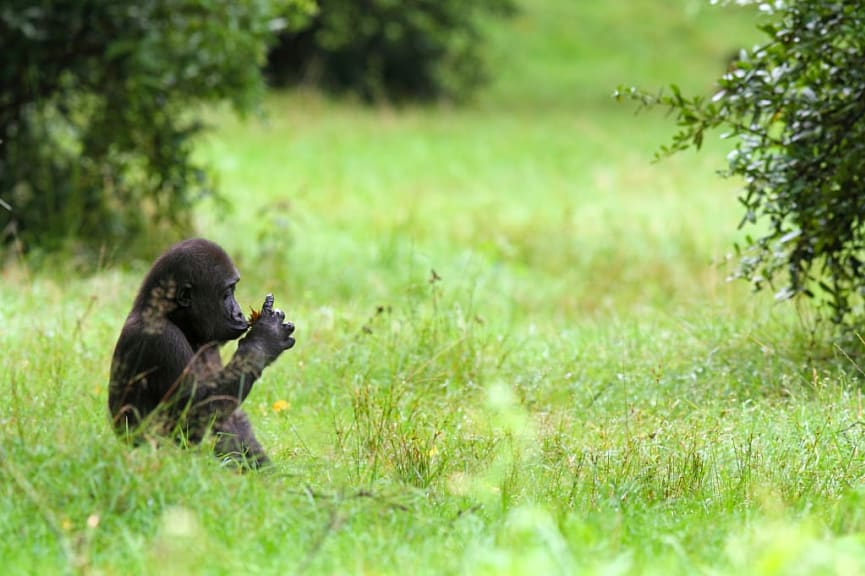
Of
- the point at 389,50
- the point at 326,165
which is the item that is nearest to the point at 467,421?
the point at 326,165

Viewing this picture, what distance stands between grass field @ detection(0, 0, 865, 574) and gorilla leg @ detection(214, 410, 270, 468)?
0.20 metres

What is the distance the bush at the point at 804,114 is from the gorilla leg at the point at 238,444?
3.09 metres

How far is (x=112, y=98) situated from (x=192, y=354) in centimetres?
697

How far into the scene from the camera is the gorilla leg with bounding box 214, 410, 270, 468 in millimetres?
4969

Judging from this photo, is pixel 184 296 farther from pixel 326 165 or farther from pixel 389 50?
pixel 389 50

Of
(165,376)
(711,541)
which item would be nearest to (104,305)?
(165,376)

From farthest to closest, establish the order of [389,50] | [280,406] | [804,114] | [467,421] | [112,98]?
[389,50]
[112,98]
[804,114]
[280,406]
[467,421]

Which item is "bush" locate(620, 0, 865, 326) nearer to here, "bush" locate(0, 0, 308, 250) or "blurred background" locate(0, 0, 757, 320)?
"blurred background" locate(0, 0, 757, 320)

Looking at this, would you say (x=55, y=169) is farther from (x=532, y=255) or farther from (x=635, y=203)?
(x=635, y=203)

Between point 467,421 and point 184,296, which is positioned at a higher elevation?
point 184,296

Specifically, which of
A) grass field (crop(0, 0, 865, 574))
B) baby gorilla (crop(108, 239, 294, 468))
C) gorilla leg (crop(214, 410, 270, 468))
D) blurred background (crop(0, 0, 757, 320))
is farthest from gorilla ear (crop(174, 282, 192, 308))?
blurred background (crop(0, 0, 757, 320))

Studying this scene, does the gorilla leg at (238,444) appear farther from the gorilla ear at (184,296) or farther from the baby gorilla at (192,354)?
the gorilla ear at (184,296)

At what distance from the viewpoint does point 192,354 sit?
16.2 ft

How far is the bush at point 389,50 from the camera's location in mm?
26609
